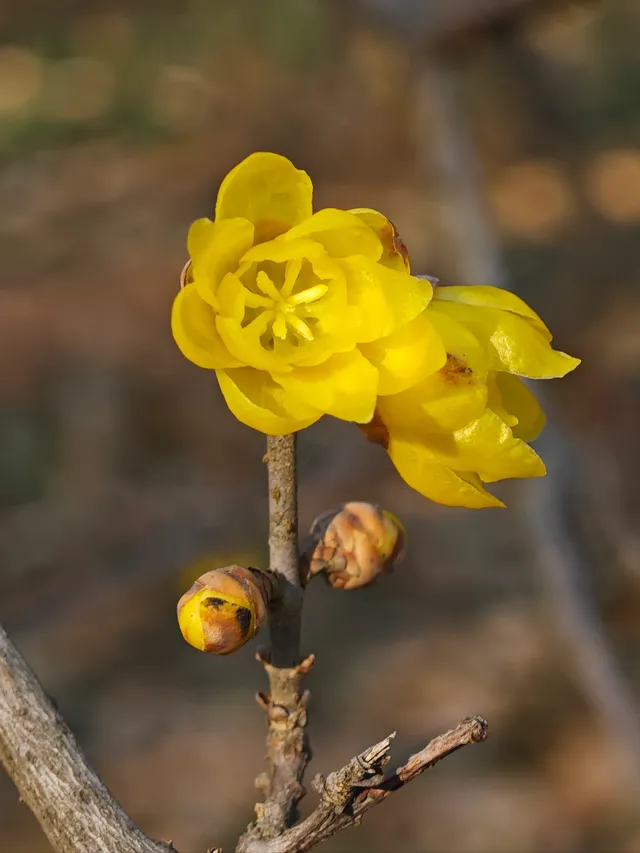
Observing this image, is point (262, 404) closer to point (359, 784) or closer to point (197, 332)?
point (197, 332)

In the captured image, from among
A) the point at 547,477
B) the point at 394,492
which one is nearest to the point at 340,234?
the point at 547,477

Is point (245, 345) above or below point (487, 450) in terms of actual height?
above

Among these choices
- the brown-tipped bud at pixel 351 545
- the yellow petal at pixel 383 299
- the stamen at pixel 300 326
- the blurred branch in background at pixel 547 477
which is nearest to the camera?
the yellow petal at pixel 383 299

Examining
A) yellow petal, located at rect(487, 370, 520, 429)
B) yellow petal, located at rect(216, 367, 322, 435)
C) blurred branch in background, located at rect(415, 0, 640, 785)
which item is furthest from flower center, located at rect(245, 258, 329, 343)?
blurred branch in background, located at rect(415, 0, 640, 785)

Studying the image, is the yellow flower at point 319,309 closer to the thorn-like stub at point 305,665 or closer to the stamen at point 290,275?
the stamen at point 290,275

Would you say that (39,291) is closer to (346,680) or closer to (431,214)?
(431,214)

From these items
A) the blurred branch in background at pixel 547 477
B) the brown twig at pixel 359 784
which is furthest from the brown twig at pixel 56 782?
the blurred branch in background at pixel 547 477
